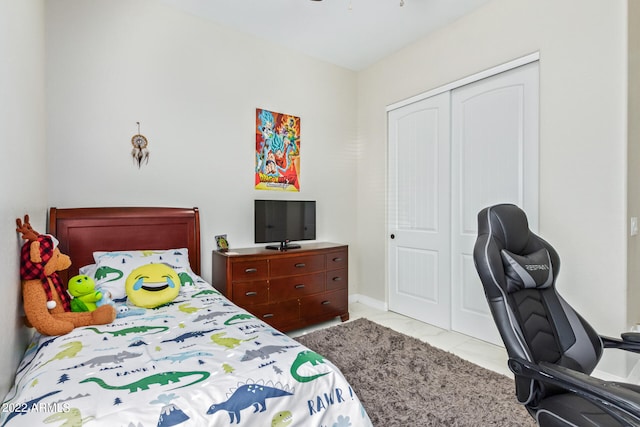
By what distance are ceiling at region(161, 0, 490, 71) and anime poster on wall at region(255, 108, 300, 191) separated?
2.62ft

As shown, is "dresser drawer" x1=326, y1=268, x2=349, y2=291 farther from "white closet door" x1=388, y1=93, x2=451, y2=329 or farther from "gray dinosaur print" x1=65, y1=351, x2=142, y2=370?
"gray dinosaur print" x1=65, y1=351, x2=142, y2=370

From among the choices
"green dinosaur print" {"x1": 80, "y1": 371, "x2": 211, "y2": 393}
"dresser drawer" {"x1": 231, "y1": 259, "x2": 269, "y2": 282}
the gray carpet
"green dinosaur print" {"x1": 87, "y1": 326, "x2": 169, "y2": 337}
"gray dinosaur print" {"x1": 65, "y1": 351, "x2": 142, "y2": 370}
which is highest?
"dresser drawer" {"x1": 231, "y1": 259, "x2": 269, "y2": 282}

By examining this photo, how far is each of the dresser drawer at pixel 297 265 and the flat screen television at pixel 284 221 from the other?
0.59 ft

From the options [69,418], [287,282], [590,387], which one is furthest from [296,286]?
[590,387]

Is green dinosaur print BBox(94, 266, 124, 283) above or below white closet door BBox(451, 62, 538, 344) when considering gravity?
below

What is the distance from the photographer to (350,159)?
4.09 meters

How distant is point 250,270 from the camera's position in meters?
2.79

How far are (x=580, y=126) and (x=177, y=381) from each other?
2844 mm

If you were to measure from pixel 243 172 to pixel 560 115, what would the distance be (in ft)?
8.94

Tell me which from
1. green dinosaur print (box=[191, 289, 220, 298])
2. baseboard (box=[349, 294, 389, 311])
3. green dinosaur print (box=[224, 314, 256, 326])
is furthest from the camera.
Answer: baseboard (box=[349, 294, 389, 311])

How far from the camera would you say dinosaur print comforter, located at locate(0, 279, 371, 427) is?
3.16ft

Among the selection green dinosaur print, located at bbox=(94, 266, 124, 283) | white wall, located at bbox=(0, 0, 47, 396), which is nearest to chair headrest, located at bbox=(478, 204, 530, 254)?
white wall, located at bbox=(0, 0, 47, 396)

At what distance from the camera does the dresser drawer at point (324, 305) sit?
3.14m

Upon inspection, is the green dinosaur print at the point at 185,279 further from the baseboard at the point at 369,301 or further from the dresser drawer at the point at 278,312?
the baseboard at the point at 369,301
